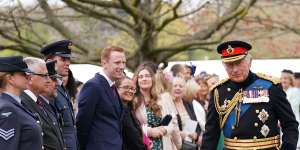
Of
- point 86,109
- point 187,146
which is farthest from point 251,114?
point 187,146

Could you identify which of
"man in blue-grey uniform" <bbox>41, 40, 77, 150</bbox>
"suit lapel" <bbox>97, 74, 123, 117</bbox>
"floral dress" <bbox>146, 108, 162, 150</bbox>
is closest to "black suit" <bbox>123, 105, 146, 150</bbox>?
"suit lapel" <bbox>97, 74, 123, 117</bbox>

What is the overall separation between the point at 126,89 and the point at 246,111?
1.65 m

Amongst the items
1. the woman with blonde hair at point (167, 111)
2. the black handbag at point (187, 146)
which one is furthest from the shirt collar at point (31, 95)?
the black handbag at point (187, 146)

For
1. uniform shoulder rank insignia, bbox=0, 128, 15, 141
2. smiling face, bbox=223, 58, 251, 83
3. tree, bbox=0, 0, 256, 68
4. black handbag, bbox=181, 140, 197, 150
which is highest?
tree, bbox=0, 0, 256, 68

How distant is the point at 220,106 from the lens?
757 cm

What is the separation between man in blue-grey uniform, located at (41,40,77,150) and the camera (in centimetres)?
755

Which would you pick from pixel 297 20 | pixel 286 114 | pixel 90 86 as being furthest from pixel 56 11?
pixel 286 114

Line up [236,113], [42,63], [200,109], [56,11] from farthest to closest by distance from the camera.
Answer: [56,11], [200,109], [236,113], [42,63]

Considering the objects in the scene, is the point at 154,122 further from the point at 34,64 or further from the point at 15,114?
the point at 15,114

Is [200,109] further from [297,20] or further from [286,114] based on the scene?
[297,20]

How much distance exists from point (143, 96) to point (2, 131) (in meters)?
3.68

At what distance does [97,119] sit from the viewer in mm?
7930

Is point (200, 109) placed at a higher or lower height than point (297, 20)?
lower

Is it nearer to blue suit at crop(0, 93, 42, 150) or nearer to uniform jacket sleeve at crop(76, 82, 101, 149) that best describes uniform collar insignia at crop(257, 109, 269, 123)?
uniform jacket sleeve at crop(76, 82, 101, 149)
